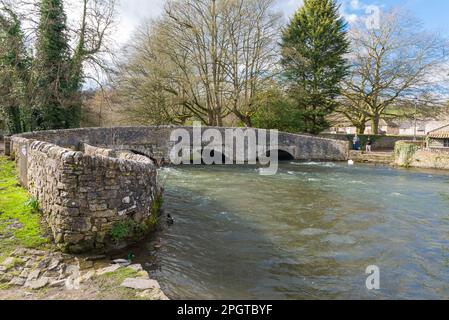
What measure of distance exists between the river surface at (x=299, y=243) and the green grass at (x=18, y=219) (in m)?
1.86

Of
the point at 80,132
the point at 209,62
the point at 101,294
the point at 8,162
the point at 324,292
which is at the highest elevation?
the point at 209,62

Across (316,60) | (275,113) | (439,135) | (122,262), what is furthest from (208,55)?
(122,262)

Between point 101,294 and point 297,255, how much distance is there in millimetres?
3650

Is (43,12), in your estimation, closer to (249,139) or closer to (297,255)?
(249,139)

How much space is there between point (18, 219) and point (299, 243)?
5585mm

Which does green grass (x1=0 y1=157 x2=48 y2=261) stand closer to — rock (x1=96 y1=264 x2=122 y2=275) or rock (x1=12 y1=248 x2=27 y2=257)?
rock (x1=12 y1=248 x2=27 y2=257)

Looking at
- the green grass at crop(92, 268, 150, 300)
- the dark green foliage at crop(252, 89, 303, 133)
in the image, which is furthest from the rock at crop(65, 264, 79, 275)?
the dark green foliage at crop(252, 89, 303, 133)

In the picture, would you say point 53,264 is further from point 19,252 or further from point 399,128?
point 399,128

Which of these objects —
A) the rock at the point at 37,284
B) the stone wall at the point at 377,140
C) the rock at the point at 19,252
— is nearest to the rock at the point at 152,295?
the rock at the point at 37,284

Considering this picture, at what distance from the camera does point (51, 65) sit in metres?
18.4

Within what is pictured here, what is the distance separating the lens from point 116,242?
18.0 feet

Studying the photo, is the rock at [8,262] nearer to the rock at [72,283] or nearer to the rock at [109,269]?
the rock at [72,283]

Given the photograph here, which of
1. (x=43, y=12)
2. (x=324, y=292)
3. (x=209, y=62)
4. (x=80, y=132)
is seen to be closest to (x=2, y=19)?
(x=43, y=12)

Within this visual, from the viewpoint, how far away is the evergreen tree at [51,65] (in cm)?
1787
